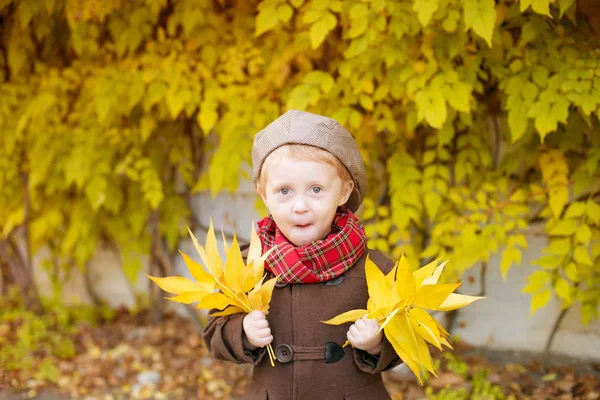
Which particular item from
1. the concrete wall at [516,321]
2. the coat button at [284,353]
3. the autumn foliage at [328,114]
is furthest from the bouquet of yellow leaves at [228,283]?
the concrete wall at [516,321]

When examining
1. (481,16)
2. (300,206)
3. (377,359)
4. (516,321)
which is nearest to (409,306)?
(377,359)

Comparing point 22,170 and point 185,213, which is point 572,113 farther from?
point 22,170

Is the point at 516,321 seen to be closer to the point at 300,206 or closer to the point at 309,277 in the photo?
the point at 309,277

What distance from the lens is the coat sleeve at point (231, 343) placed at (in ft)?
5.32

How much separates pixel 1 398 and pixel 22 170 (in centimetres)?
143

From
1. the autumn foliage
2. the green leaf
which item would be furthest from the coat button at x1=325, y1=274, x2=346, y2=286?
the green leaf

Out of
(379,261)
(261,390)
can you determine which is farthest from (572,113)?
(261,390)

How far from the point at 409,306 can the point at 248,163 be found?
1.60 meters

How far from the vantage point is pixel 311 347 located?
163 centimetres

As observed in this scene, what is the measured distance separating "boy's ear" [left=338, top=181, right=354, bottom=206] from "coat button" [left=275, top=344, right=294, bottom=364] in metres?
0.45

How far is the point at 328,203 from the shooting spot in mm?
1593

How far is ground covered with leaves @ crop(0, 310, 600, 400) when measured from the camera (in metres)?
2.80

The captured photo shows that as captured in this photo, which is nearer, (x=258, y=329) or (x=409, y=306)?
(x=409, y=306)

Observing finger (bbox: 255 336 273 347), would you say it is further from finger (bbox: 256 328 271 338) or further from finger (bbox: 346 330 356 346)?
finger (bbox: 346 330 356 346)
